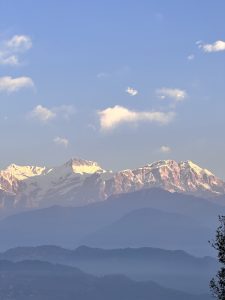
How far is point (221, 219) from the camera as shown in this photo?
87250 millimetres

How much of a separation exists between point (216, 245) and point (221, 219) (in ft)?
11.5

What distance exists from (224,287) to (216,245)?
16.3 feet

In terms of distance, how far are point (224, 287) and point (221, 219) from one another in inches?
321

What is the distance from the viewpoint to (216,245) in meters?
85.5

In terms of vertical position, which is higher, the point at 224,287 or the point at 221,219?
the point at 221,219

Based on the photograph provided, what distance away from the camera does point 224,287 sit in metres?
84.6
